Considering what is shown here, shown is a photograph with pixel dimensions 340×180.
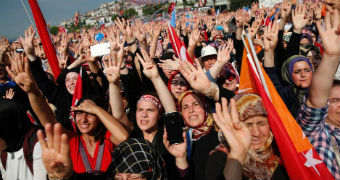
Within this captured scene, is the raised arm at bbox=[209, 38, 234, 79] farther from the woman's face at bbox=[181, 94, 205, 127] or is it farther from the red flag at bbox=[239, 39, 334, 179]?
the red flag at bbox=[239, 39, 334, 179]

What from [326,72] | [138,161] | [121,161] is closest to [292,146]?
[326,72]

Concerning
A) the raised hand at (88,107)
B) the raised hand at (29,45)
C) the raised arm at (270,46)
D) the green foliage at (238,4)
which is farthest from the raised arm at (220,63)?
the green foliage at (238,4)

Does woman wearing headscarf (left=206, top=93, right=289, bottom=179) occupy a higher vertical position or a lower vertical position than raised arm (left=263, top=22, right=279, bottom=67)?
lower

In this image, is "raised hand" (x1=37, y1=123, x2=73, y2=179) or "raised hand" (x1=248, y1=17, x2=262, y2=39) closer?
"raised hand" (x1=37, y1=123, x2=73, y2=179)

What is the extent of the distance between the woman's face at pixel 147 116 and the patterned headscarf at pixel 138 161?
1.87ft

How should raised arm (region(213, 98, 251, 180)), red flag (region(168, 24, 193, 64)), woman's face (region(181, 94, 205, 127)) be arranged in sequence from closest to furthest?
1. raised arm (region(213, 98, 251, 180))
2. woman's face (region(181, 94, 205, 127))
3. red flag (region(168, 24, 193, 64))

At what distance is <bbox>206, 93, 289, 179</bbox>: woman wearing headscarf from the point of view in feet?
5.52

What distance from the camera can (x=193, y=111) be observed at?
238cm

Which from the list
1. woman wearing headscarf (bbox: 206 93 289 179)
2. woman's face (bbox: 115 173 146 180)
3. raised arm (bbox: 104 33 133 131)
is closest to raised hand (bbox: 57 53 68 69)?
raised arm (bbox: 104 33 133 131)

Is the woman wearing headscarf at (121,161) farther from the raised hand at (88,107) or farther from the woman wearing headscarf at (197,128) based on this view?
the raised hand at (88,107)

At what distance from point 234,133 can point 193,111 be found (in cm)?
87

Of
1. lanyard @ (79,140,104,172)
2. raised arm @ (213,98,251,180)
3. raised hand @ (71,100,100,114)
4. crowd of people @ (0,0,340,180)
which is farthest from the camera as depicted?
raised hand @ (71,100,100,114)

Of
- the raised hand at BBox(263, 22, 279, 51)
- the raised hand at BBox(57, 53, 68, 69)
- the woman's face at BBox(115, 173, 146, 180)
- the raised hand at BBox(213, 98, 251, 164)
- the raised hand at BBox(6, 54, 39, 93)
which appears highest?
the raised hand at BBox(57, 53, 68, 69)

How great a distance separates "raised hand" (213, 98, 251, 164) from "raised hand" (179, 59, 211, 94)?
62 centimetres
